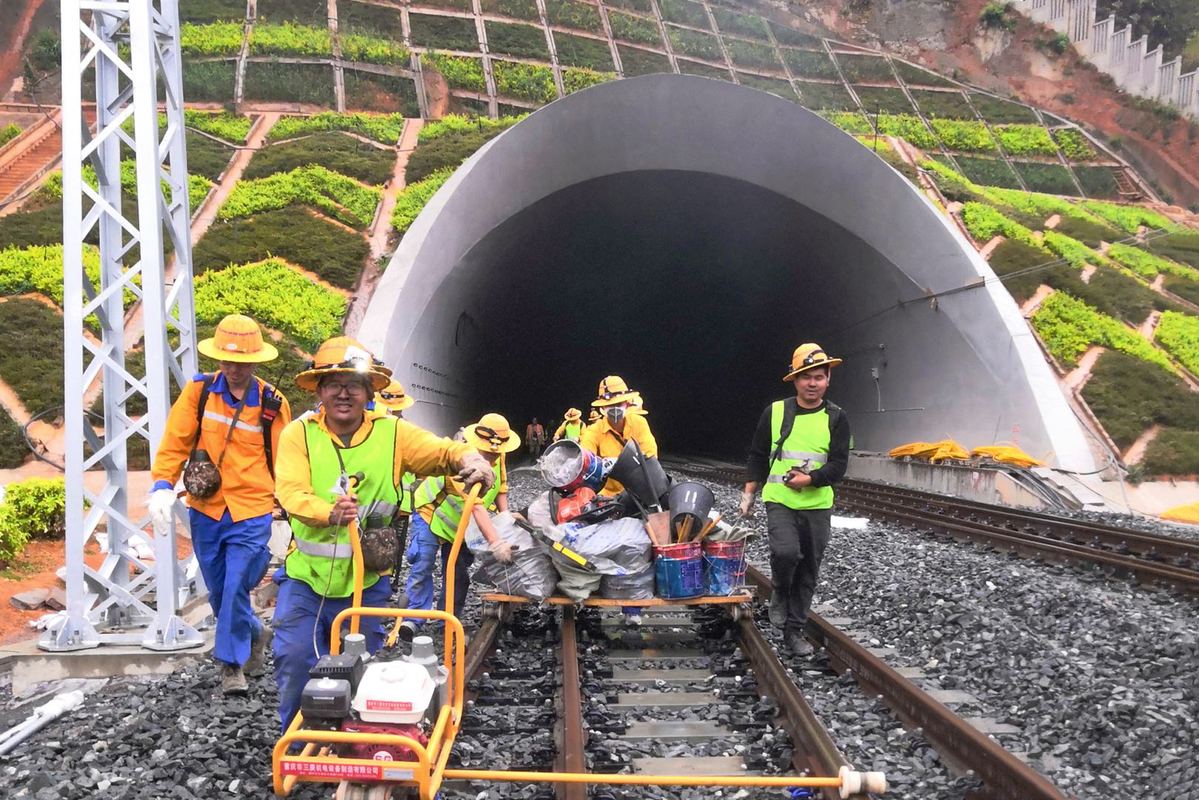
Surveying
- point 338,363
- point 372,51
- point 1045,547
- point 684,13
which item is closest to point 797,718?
point 338,363

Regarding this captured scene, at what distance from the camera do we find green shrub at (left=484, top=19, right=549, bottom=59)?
4100cm

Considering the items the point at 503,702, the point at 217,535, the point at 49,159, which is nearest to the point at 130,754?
the point at 217,535

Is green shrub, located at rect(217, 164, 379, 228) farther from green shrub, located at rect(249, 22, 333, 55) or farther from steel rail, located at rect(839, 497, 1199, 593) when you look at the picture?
green shrub, located at rect(249, 22, 333, 55)

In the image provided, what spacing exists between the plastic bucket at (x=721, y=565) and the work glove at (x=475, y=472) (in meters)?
2.76

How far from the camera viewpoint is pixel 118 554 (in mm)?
5641

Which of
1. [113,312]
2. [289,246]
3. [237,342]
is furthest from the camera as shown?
[289,246]

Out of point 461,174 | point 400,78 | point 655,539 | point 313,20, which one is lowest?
point 655,539

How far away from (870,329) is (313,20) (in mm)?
32123

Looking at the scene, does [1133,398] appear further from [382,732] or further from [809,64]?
[809,64]

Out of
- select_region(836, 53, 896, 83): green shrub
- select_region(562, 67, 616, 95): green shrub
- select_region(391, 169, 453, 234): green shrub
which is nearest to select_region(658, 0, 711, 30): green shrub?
select_region(836, 53, 896, 83): green shrub

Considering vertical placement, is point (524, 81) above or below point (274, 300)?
above

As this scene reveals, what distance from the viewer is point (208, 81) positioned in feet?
100.0

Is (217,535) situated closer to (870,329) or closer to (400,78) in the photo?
(870,329)

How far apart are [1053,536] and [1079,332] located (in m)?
10.9
